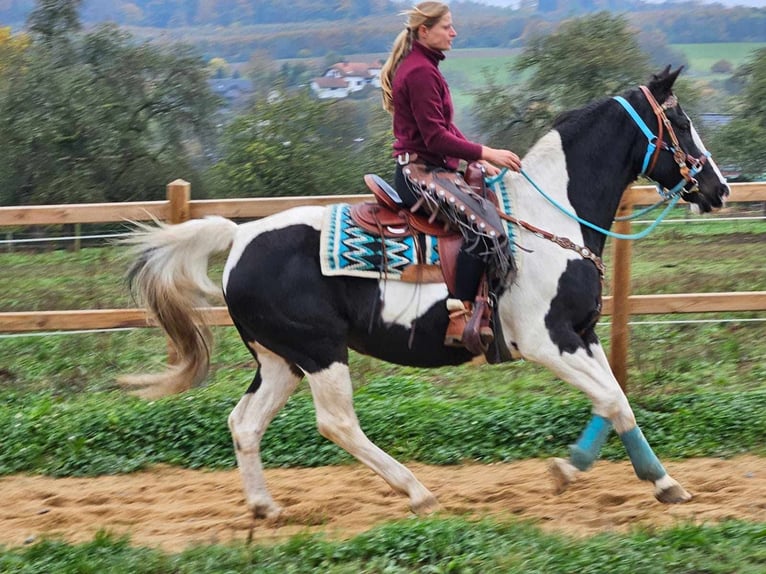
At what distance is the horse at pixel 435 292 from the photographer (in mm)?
4863

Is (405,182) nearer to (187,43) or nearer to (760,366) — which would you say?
(760,366)

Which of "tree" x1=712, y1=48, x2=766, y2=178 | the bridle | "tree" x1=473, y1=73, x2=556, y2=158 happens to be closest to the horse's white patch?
the bridle

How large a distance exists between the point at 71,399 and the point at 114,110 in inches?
397

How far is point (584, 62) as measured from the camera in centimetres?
1416

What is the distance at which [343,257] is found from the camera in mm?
4844

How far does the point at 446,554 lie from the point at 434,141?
2042 mm

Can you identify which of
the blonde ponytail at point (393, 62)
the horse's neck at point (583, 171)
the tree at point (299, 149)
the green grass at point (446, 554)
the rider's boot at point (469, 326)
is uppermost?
the blonde ponytail at point (393, 62)

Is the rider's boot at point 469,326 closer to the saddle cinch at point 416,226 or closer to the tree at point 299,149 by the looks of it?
the saddle cinch at point 416,226

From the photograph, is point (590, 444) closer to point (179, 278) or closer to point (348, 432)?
point (348, 432)

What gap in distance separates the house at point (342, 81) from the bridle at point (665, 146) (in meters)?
12.1

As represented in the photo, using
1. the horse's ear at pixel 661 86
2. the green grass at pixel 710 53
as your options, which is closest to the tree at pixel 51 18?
the green grass at pixel 710 53

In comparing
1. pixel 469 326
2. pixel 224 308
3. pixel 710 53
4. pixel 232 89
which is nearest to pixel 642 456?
pixel 469 326

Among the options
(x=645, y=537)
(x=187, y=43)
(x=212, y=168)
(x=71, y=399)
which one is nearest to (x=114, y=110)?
(x=212, y=168)

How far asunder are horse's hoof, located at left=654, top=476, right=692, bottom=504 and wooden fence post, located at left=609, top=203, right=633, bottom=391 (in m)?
1.69
